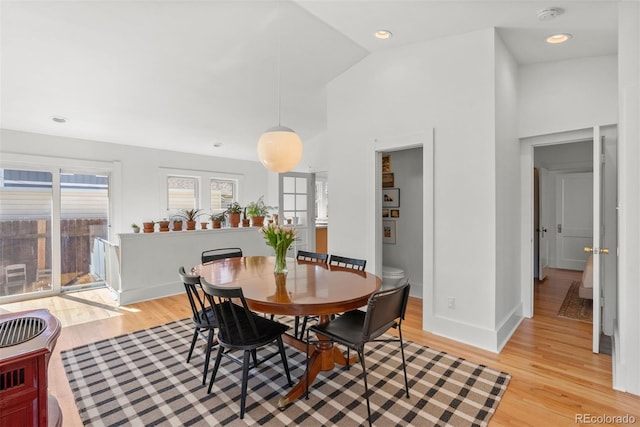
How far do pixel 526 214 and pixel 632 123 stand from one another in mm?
1721

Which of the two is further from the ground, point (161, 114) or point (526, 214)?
point (161, 114)

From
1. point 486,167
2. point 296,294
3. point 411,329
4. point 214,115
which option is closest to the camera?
point 296,294

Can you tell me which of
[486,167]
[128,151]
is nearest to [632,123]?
[486,167]

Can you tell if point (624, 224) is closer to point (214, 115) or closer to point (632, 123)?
point (632, 123)

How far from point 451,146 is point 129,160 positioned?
4.93 m

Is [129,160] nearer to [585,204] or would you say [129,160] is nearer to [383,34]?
[383,34]

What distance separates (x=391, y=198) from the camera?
4.61 metres

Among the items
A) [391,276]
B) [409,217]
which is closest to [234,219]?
[391,276]

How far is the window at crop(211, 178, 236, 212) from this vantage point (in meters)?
6.29

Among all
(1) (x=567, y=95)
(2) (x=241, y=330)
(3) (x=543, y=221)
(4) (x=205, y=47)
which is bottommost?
(2) (x=241, y=330)

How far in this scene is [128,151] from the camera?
16.7 feet

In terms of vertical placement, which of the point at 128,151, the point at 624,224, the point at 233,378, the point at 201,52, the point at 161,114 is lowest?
the point at 233,378

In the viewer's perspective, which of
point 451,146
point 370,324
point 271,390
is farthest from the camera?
point 451,146

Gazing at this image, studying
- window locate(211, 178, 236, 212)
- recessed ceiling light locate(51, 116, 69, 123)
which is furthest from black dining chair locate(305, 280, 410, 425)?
window locate(211, 178, 236, 212)
